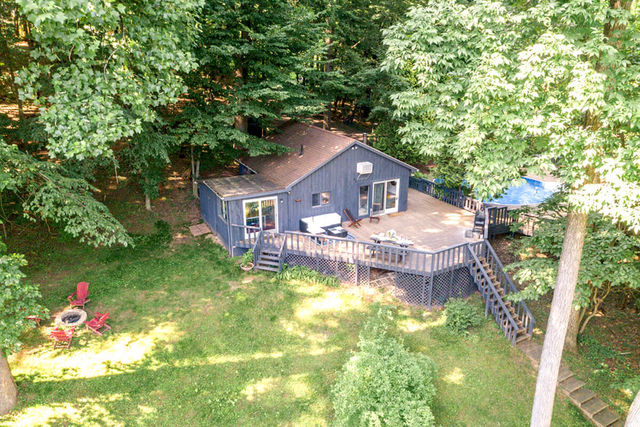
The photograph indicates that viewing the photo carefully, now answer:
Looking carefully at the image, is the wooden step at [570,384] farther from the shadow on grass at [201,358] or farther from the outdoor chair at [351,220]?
the outdoor chair at [351,220]

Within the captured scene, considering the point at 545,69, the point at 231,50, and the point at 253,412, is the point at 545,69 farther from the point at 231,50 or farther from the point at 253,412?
the point at 231,50

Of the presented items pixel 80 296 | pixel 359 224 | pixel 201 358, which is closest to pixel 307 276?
pixel 359 224

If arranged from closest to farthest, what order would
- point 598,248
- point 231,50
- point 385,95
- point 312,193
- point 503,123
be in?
point 503,123
point 598,248
point 231,50
point 312,193
point 385,95

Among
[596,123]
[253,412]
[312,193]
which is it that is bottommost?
[253,412]

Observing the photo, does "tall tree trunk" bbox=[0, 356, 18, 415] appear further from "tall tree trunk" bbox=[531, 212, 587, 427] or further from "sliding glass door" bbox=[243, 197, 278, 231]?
"tall tree trunk" bbox=[531, 212, 587, 427]

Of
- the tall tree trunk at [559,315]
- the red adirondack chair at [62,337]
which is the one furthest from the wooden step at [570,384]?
the red adirondack chair at [62,337]

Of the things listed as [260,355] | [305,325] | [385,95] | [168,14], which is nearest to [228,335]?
[260,355]

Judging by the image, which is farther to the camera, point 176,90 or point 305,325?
point 305,325
